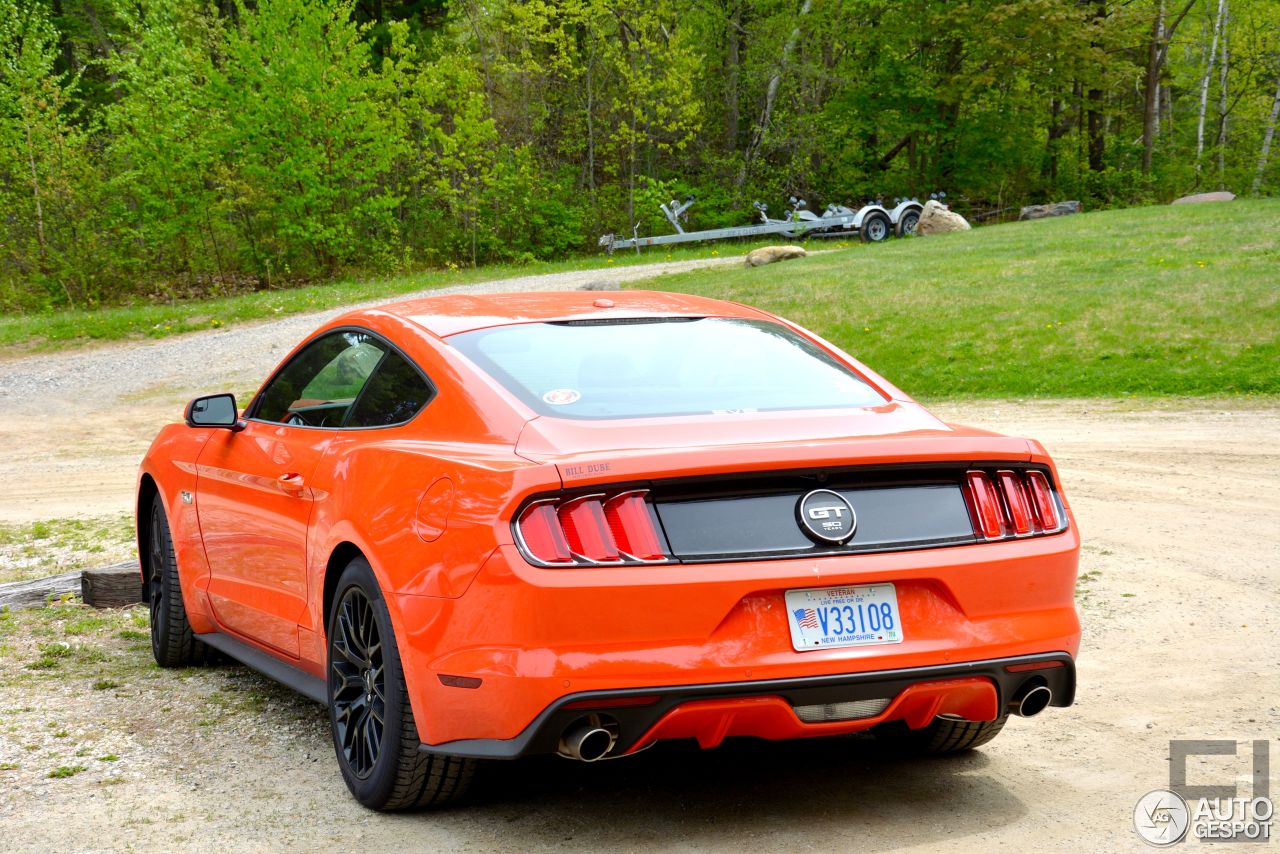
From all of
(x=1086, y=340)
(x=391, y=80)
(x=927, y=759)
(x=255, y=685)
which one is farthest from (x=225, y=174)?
(x=927, y=759)

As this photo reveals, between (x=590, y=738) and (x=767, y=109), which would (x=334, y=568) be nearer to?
(x=590, y=738)

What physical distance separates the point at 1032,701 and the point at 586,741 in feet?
4.26

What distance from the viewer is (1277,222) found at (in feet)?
86.3

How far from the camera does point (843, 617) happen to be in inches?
137

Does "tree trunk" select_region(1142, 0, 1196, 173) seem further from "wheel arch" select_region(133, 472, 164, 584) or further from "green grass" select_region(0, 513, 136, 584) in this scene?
"wheel arch" select_region(133, 472, 164, 584)

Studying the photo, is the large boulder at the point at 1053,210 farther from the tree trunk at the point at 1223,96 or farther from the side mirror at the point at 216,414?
the side mirror at the point at 216,414

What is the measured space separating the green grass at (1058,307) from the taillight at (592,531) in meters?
13.5

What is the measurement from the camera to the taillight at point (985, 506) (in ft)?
12.2

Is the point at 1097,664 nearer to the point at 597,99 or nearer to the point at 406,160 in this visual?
the point at 406,160

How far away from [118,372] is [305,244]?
516 inches

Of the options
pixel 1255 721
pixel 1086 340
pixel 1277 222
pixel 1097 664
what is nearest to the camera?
pixel 1255 721

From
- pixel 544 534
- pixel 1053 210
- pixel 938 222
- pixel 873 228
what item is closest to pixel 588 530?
pixel 544 534

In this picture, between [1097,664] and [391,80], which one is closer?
[1097,664]

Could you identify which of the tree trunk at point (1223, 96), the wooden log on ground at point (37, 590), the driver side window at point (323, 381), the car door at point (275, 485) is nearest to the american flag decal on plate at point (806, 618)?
the car door at point (275, 485)
